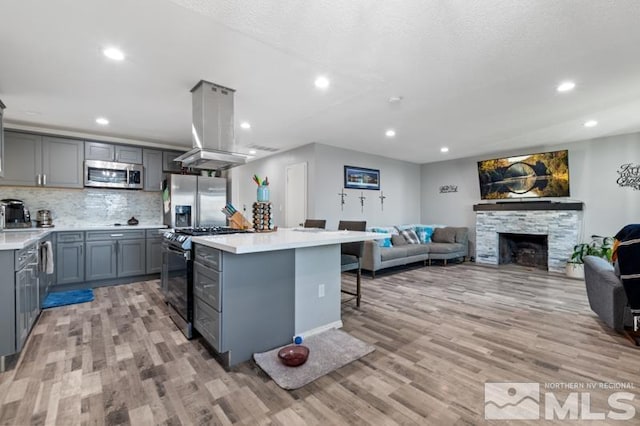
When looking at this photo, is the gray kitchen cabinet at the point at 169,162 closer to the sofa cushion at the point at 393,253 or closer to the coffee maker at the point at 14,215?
the coffee maker at the point at 14,215

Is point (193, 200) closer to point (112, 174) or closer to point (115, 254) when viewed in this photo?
point (112, 174)

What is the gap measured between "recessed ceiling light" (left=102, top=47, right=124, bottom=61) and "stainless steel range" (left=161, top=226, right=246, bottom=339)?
5.36 feet

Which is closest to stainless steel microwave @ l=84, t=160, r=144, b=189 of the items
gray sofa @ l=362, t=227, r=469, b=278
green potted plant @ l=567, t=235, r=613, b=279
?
gray sofa @ l=362, t=227, r=469, b=278

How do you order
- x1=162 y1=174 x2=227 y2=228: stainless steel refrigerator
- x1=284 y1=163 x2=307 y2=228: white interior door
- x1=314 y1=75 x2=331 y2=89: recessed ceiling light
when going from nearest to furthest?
x1=314 y1=75 x2=331 y2=89: recessed ceiling light, x1=162 y1=174 x2=227 y2=228: stainless steel refrigerator, x1=284 y1=163 x2=307 y2=228: white interior door

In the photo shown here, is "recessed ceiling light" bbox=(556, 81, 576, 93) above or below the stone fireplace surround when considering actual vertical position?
above

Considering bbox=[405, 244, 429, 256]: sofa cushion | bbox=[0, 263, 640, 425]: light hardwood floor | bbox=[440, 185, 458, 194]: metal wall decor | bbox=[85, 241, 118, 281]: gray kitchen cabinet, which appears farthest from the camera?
bbox=[440, 185, 458, 194]: metal wall decor

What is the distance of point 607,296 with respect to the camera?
9.17ft

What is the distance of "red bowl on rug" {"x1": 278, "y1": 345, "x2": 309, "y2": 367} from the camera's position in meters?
2.11

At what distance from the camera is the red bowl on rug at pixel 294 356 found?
211 centimetres

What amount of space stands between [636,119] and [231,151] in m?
5.73

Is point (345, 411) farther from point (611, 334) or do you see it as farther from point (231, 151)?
point (611, 334)

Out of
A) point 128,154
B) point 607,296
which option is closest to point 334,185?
point 128,154

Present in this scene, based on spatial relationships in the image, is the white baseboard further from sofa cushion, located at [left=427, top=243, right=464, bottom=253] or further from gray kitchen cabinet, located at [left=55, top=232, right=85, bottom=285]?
sofa cushion, located at [left=427, top=243, right=464, bottom=253]

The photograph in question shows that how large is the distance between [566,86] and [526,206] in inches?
141
